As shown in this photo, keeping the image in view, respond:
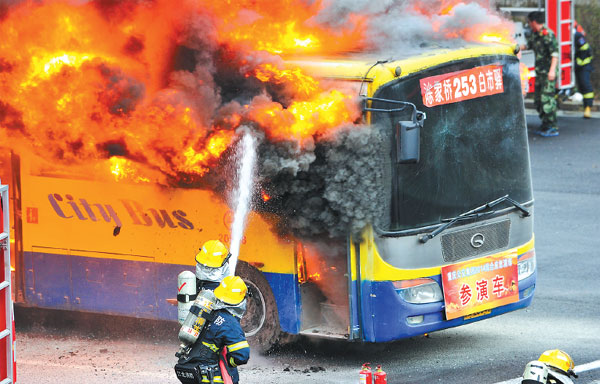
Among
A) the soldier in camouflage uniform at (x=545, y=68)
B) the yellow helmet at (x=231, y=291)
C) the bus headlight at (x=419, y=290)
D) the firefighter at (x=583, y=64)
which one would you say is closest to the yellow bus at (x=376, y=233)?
the bus headlight at (x=419, y=290)

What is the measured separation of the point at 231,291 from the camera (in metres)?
8.09

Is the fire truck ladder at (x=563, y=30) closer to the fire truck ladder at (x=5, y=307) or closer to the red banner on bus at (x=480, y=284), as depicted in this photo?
the red banner on bus at (x=480, y=284)

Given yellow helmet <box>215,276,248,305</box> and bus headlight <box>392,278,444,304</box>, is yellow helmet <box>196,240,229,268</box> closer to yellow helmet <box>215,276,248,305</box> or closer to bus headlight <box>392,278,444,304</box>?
yellow helmet <box>215,276,248,305</box>

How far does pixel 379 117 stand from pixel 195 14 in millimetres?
1945

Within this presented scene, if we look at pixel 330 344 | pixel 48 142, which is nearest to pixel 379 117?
pixel 330 344

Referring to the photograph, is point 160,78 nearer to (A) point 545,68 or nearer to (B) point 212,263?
(B) point 212,263

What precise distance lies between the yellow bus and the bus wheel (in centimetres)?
1

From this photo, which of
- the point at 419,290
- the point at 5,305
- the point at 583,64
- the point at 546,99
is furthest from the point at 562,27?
the point at 5,305

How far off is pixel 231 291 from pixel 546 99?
45.3ft

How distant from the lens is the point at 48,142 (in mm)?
10828

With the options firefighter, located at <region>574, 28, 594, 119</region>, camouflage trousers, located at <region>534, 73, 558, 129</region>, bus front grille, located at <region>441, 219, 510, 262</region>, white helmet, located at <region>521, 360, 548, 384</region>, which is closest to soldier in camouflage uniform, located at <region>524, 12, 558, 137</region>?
camouflage trousers, located at <region>534, 73, 558, 129</region>

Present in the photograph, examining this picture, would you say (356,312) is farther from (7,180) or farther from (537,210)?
(537,210)

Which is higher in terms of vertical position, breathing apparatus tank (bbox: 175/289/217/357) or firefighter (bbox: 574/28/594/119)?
firefighter (bbox: 574/28/594/119)

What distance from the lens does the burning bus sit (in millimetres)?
9750
